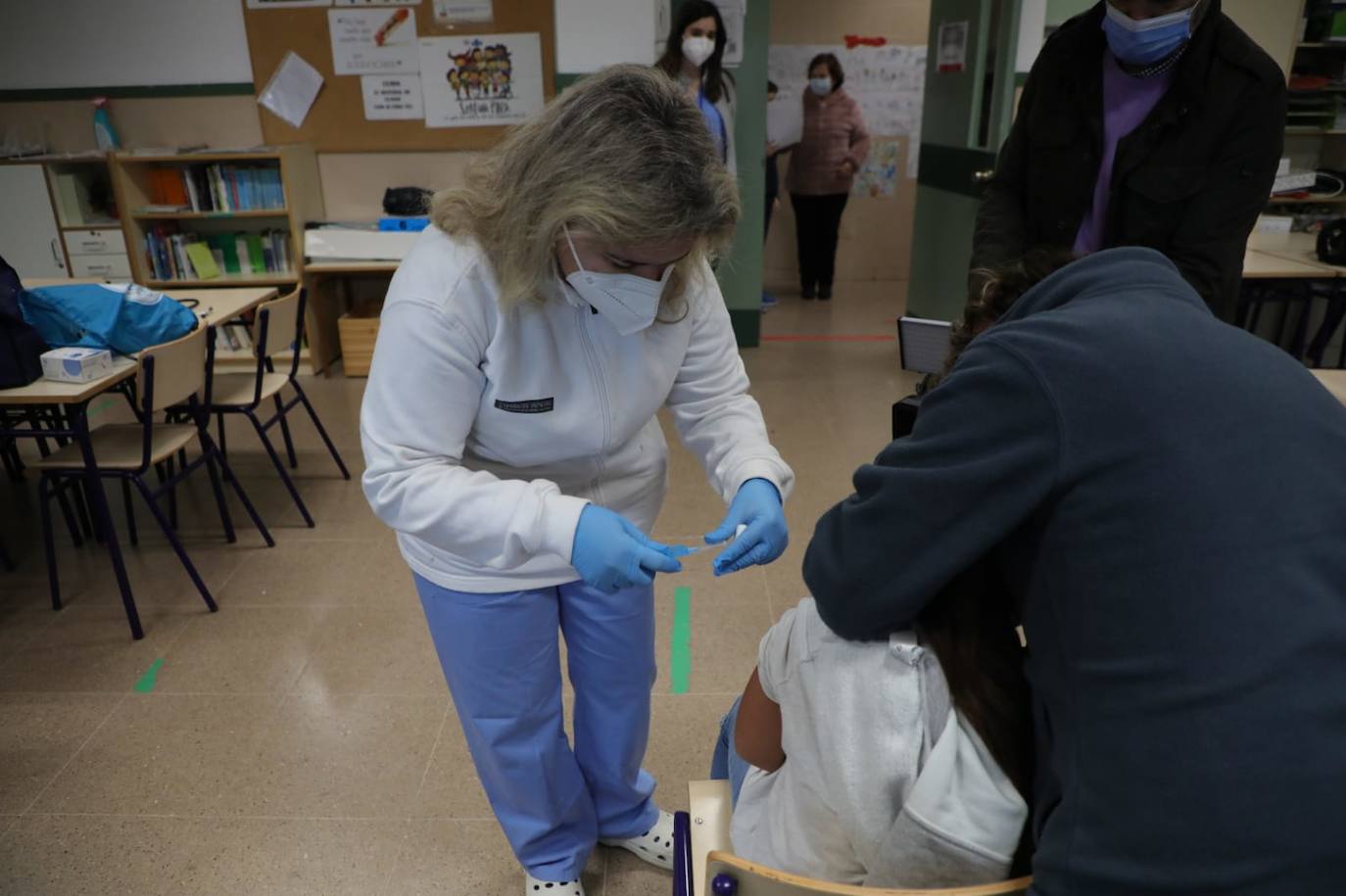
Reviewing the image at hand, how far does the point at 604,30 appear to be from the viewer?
4523mm

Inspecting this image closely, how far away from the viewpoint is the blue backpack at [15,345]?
2.41m

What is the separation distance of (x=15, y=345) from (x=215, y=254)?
8.37 feet

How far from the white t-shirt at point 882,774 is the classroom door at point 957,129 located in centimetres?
362

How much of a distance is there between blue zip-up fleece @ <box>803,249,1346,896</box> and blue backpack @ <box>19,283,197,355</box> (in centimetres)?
265

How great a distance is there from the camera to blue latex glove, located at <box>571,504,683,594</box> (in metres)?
1.16

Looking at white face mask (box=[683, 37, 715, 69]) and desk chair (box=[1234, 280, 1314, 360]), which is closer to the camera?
desk chair (box=[1234, 280, 1314, 360])

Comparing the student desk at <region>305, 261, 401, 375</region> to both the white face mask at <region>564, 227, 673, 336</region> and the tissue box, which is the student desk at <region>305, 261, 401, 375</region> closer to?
the tissue box

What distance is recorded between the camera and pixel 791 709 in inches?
37.1

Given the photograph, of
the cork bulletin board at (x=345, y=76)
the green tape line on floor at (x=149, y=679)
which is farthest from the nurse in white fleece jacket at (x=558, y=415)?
the cork bulletin board at (x=345, y=76)

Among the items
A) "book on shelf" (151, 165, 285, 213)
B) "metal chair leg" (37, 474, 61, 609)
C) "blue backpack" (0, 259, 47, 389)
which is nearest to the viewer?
"blue backpack" (0, 259, 47, 389)

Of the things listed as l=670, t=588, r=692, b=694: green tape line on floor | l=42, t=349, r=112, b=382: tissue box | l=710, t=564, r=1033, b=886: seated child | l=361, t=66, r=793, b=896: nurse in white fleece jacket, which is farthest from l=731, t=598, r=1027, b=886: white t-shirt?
l=42, t=349, r=112, b=382: tissue box

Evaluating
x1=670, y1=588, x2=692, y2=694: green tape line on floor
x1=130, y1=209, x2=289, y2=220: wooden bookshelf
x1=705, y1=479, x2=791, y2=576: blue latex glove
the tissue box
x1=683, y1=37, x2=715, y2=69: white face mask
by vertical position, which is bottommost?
x1=670, y1=588, x2=692, y2=694: green tape line on floor

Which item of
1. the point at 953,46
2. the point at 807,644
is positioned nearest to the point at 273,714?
the point at 807,644

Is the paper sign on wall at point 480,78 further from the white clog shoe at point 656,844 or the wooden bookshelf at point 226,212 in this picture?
the white clog shoe at point 656,844
